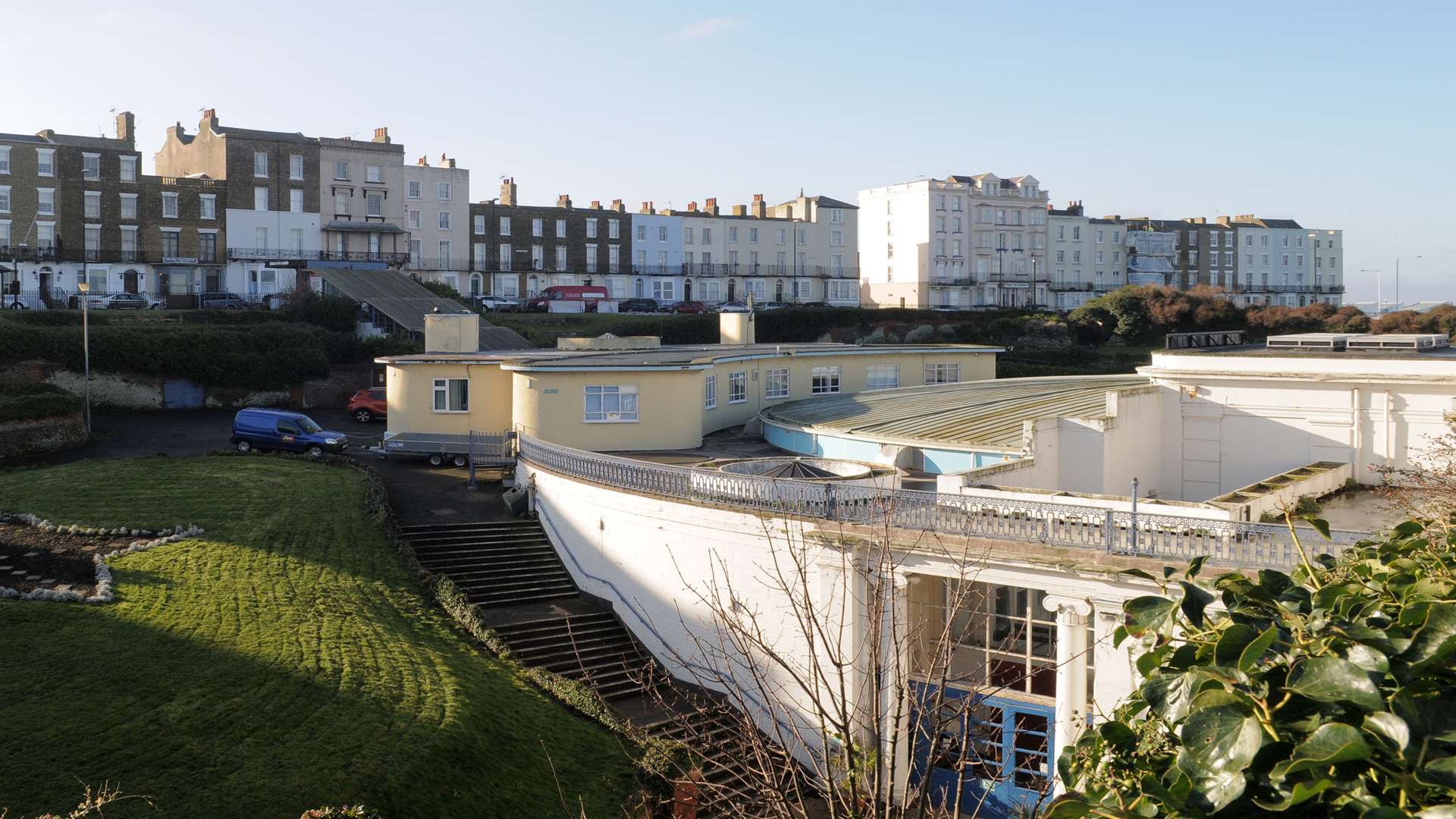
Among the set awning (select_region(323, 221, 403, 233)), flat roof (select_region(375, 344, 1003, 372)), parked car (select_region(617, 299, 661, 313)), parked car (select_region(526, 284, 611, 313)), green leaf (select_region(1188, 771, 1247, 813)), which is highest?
awning (select_region(323, 221, 403, 233))

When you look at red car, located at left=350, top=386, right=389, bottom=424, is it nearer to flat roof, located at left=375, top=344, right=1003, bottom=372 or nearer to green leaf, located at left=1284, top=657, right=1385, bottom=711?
flat roof, located at left=375, top=344, right=1003, bottom=372


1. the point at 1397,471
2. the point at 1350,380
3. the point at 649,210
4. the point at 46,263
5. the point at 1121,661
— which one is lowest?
the point at 1121,661

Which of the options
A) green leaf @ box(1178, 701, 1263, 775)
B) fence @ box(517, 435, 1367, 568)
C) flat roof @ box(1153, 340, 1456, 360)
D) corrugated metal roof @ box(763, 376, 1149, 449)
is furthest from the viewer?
flat roof @ box(1153, 340, 1456, 360)

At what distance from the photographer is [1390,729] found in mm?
4516

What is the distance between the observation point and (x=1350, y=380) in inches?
958

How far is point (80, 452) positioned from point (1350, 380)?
1329 inches

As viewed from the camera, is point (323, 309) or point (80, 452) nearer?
point (80, 452)

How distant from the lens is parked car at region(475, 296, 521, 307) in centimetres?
6769

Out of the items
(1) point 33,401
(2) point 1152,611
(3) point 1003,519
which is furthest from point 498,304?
(2) point 1152,611

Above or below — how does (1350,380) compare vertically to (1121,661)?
above

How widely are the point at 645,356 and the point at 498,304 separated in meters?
36.8

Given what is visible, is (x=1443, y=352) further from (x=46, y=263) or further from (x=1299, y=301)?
(x=1299, y=301)

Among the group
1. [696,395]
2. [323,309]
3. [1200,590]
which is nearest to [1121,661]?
[1200,590]

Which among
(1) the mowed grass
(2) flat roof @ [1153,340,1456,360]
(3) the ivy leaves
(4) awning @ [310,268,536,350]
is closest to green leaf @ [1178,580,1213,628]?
(3) the ivy leaves
